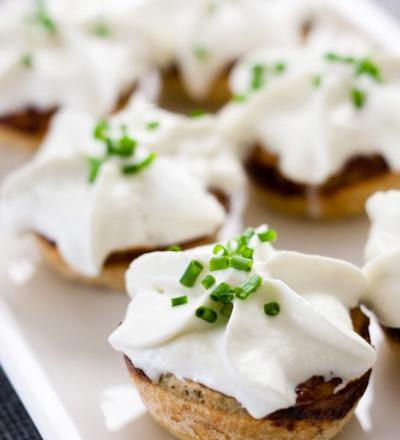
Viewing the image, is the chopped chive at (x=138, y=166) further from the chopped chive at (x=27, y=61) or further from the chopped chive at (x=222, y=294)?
the chopped chive at (x=27, y=61)

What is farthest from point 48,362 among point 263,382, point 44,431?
point 263,382

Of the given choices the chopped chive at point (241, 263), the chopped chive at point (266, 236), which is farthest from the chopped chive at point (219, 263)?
the chopped chive at point (266, 236)

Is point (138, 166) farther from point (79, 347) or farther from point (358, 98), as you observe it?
point (358, 98)

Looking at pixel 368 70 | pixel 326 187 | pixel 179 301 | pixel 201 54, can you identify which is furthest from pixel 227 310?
pixel 201 54

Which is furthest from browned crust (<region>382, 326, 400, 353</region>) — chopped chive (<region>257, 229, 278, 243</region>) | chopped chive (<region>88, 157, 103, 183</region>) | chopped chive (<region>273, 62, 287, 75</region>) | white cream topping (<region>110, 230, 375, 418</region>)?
chopped chive (<region>273, 62, 287, 75</region>)

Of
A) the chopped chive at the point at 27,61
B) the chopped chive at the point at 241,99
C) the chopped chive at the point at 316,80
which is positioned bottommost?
the chopped chive at the point at 241,99

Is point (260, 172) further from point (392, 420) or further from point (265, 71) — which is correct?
point (392, 420)
